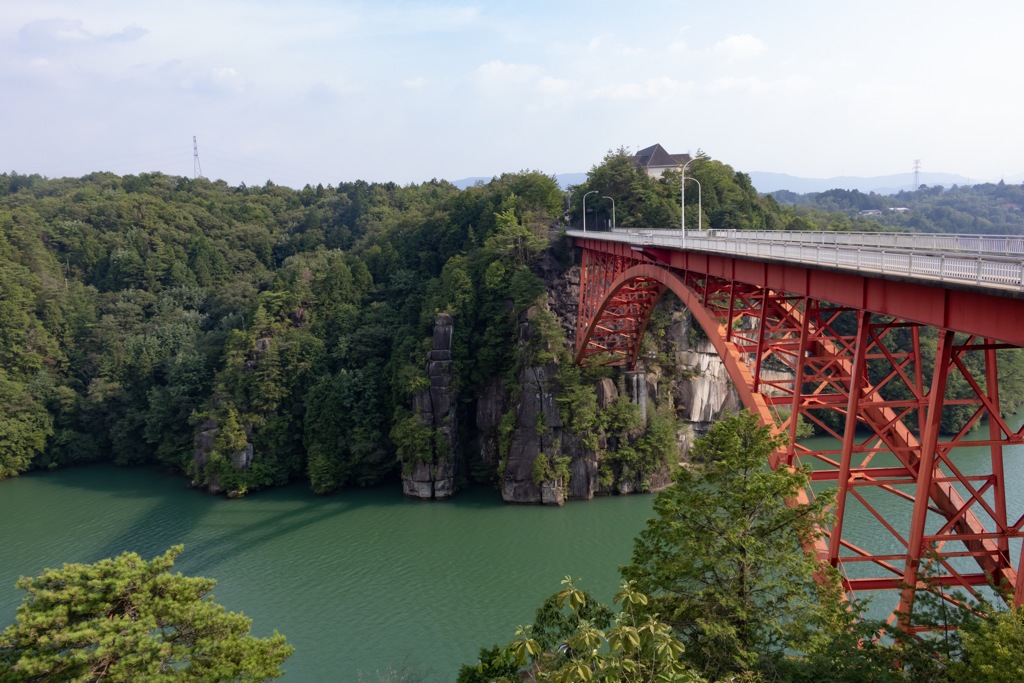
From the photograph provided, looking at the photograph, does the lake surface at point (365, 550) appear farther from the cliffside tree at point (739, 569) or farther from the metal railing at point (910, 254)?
the metal railing at point (910, 254)

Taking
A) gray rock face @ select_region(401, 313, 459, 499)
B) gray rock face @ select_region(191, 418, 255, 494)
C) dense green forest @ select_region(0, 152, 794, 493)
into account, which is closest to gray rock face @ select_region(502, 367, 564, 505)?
dense green forest @ select_region(0, 152, 794, 493)

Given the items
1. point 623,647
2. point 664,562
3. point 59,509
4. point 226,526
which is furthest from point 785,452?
point 59,509

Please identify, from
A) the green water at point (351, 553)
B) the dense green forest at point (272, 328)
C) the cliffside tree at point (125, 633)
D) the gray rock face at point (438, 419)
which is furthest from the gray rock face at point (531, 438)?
the cliffside tree at point (125, 633)

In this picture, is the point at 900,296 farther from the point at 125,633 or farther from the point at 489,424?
the point at 489,424

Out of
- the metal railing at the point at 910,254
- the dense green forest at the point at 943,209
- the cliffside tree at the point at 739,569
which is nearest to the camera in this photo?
the metal railing at the point at 910,254

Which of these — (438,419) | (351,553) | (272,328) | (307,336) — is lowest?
(351,553)

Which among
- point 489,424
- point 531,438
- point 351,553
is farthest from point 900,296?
point 489,424
